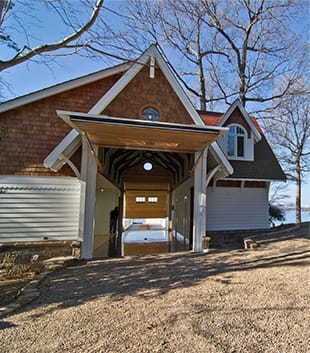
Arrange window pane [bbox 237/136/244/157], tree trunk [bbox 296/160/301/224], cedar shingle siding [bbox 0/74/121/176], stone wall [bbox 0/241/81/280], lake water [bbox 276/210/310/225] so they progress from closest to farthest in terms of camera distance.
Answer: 1. stone wall [bbox 0/241/81/280]
2. cedar shingle siding [bbox 0/74/121/176]
3. window pane [bbox 237/136/244/157]
4. tree trunk [bbox 296/160/301/224]
5. lake water [bbox 276/210/310/225]

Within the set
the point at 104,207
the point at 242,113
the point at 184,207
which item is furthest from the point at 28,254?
the point at 242,113

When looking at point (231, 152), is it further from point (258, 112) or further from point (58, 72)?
point (258, 112)

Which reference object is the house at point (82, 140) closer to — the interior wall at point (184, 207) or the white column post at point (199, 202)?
the white column post at point (199, 202)

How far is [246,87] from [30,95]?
50.5ft

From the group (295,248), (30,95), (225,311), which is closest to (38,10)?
(30,95)

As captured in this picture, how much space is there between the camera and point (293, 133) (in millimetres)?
17219

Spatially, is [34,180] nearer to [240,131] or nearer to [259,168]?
[240,131]

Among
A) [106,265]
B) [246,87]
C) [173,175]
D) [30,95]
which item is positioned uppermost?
[246,87]

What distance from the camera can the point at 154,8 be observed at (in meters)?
10.5

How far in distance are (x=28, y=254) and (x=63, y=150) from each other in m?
3.13

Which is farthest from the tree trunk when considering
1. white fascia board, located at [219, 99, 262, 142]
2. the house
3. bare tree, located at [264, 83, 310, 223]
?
the house

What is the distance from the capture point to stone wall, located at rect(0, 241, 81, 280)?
612 centimetres

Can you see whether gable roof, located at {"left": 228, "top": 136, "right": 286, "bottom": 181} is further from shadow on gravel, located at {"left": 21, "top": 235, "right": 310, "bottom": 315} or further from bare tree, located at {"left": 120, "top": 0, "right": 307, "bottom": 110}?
bare tree, located at {"left": 120, "top": 0, "right": 307, "bottom": 110}

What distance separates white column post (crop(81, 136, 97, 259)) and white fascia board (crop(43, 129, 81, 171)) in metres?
0.26
